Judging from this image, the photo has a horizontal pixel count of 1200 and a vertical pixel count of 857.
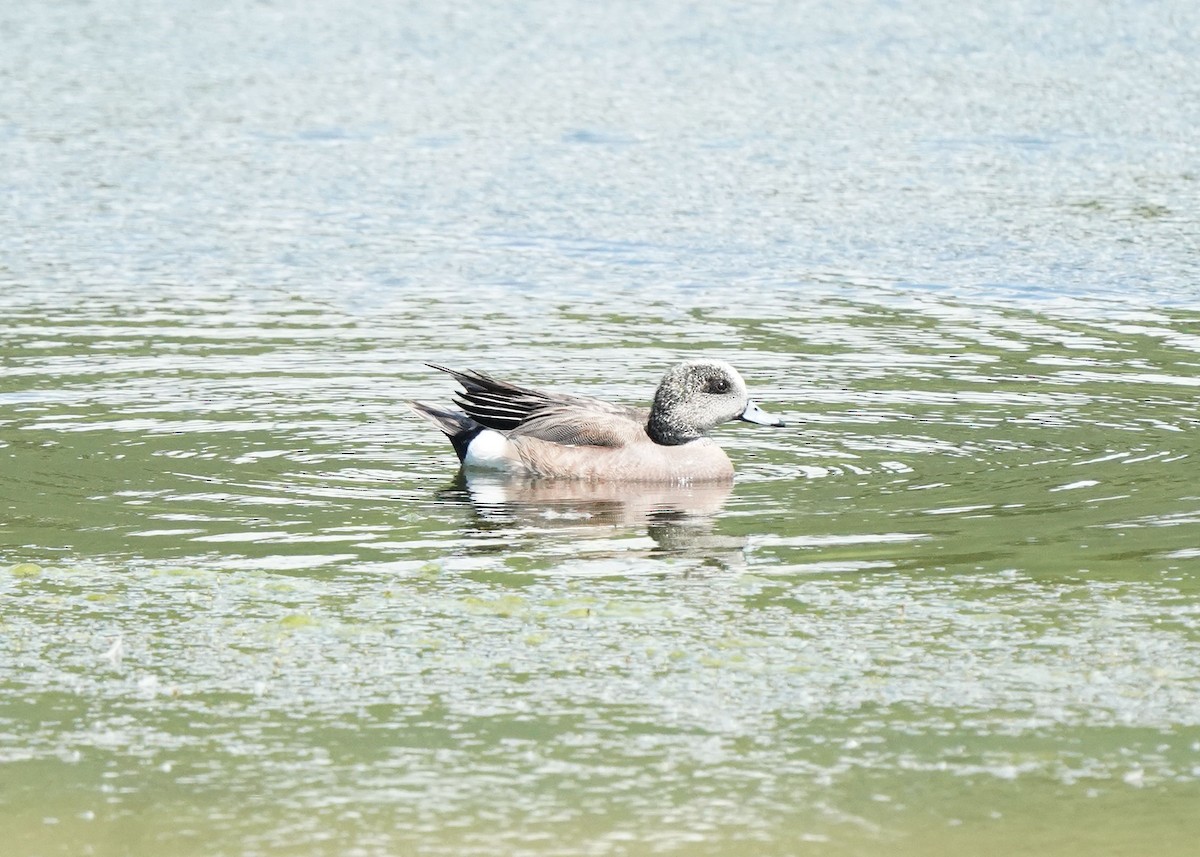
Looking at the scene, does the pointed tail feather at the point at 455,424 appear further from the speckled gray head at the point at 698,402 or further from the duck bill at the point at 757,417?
the duck bill at the point at 757,417

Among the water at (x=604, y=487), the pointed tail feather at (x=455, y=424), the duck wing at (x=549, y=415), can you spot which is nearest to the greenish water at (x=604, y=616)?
the water at (x=604, y=487)

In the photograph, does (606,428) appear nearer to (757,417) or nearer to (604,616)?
(757,417)

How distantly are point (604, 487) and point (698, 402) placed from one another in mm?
619

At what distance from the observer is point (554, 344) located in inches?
474

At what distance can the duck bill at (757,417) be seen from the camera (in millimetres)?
9789

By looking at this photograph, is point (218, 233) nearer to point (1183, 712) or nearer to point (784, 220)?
point (784, 220)

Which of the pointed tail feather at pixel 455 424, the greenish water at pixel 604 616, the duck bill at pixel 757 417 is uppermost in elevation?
the duck bill at pixel 757 417

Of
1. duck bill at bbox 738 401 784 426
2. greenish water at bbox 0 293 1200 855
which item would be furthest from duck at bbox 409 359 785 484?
greenish water at bbox 0 293 1200 855

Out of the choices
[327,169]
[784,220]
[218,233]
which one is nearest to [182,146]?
[327,169]

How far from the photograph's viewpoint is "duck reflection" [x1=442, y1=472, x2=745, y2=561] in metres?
8.47

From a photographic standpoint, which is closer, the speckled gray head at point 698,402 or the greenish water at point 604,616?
the greenish water at point 604,616

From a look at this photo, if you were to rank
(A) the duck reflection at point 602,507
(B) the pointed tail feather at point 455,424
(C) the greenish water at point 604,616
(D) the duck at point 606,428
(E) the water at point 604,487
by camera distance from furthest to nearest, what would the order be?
1. (B) the pointed tail feather at point 455,424
2. (D) the duck at point 606,428
3. (A) the duck reflection at point 602,507
4. (E) the water at point 604,487
5. (C) the greenish water at point 604,616

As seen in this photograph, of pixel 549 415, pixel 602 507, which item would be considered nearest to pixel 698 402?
pixel 549 415

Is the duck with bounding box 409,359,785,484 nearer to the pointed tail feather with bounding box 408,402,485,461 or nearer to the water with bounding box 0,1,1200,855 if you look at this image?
the pointed tail feather with bounding box 408,402,485,461
